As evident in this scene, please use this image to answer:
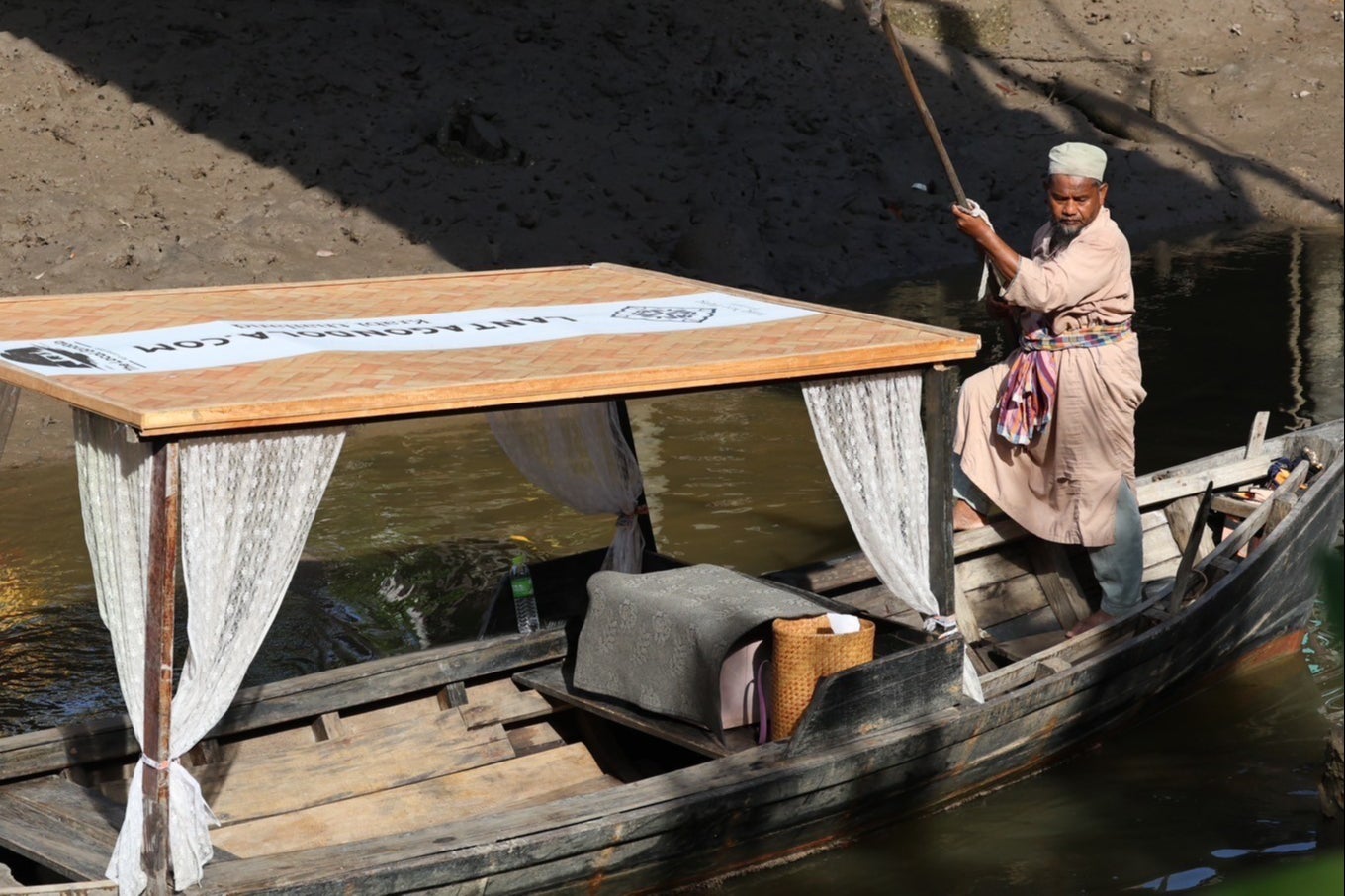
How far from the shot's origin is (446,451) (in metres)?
11.0

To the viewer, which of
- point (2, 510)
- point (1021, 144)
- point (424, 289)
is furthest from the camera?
point (1021, 144)

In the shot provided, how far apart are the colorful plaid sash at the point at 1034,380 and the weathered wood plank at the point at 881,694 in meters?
1.08

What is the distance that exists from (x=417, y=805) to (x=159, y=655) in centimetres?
170

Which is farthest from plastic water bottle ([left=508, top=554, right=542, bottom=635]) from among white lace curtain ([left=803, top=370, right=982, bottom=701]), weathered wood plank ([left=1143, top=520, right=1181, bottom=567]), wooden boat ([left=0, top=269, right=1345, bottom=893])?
weathered wood plank ([left=1143, top=520, right=1181, bottom=567])

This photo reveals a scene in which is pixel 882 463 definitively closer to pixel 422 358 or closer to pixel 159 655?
pixel 422 358

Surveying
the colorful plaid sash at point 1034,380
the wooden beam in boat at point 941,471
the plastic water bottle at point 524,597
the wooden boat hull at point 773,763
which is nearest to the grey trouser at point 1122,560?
Answer: the wooden boat hull at point 773,763

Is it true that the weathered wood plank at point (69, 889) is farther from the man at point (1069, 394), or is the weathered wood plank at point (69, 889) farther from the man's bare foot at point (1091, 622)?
the man's bare foot at point (1091, 622)

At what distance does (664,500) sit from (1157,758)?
4042mm

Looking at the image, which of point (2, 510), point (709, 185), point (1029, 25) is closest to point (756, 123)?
point (709, 185)

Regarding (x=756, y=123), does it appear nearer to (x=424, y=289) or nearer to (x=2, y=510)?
(x=2, y=510)

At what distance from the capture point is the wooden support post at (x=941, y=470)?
538cm

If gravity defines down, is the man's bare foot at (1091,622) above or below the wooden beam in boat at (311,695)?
below

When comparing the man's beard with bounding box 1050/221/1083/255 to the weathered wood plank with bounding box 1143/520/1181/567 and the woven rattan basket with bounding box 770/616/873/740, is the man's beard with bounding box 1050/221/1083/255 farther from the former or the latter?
the weathered wood plank with bounding box 1143/520/1181/567

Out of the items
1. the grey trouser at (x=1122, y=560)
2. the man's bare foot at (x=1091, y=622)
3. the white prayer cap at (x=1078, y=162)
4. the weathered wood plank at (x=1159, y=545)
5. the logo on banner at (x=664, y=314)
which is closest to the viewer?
the logo on banner at (x=664, y=314)
